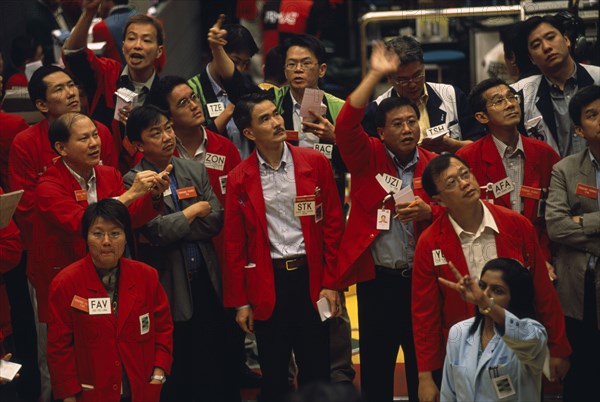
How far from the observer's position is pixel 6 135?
252 inches

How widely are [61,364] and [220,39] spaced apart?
212 centimetres

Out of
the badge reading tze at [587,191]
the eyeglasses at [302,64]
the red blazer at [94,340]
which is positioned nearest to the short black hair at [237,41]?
the eyeglasses at [302,64]

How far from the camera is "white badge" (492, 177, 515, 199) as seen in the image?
219 inches

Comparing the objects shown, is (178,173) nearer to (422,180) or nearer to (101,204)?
(101,204)

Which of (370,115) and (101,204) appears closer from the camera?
(101,204)

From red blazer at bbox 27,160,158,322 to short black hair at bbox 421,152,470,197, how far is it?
1.44m

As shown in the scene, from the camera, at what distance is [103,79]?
21.6 ft

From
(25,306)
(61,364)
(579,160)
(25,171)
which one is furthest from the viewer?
(25,306)

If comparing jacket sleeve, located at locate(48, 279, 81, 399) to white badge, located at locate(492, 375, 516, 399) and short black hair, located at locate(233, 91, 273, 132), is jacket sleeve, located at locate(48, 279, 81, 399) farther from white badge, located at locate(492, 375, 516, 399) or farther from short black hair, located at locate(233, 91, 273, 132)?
white badge, located at locate(492, 375, 516, 399)

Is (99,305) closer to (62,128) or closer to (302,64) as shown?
(62,128)

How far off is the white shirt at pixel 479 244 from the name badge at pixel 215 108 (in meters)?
1.95

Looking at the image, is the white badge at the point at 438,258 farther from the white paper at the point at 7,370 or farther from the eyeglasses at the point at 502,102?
the white paper at the point at 7,370

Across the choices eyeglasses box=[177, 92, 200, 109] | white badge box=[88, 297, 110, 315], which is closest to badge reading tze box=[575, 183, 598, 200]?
eyeglasses box=[177, 92, 200, 109]

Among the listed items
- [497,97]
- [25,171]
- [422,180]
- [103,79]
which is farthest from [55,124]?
[497,97]
